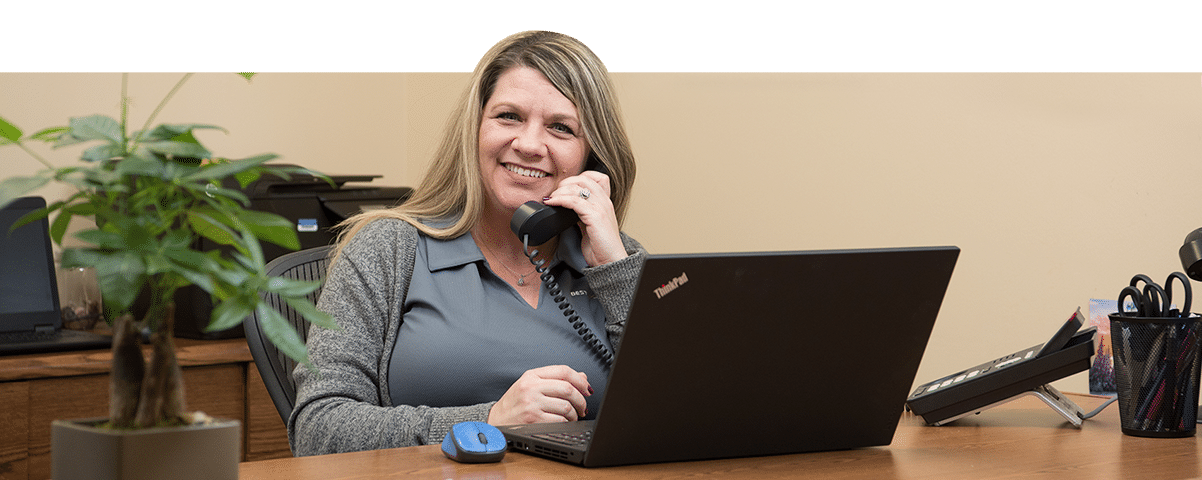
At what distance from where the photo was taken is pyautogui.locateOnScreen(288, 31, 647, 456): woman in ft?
4.41

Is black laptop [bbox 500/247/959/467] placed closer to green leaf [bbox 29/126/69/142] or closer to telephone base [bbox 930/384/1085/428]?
telephone base [bbox 930/384/1085/428]

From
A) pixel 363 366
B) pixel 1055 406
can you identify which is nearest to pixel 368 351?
pixel 363 366

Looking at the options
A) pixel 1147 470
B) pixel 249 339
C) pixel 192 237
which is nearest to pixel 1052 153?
pixel 1147 470

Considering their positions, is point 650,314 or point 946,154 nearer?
point 650,314

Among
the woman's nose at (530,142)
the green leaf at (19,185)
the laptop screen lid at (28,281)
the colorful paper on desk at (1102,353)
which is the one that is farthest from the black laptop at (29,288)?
the colorful paper on desk at (1102,353)

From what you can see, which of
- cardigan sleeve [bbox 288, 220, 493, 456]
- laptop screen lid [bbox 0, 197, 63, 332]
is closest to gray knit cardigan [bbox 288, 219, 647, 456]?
cardigan sleeve [bbox 288, 220, 493, 456]

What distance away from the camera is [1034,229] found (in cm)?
192

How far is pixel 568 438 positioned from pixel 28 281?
1.66 m

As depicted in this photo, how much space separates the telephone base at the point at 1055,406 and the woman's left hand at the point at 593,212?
1.72 feet

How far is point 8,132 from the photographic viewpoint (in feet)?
2.11

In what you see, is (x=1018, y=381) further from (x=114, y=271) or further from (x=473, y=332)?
(x=114, y=271)

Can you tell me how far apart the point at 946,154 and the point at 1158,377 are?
0.91 metres

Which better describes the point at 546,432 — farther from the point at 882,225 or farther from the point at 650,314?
the point at 882,225

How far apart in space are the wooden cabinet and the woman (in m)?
0.62
